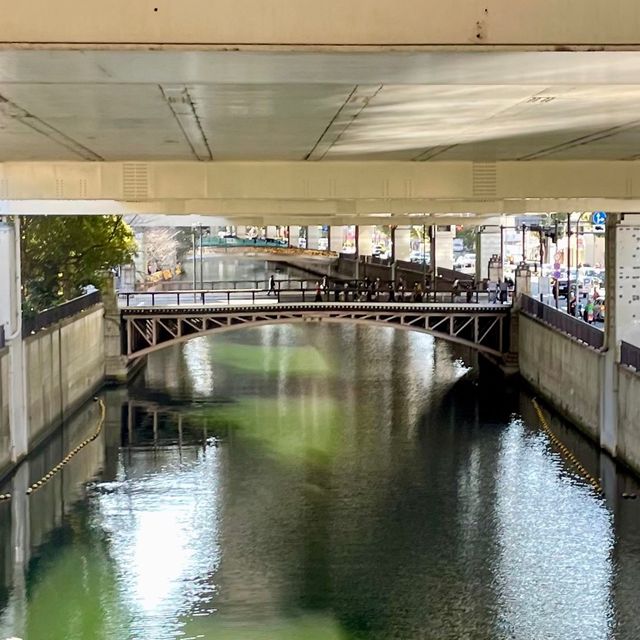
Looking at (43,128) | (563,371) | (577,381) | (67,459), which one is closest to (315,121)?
(43,128)

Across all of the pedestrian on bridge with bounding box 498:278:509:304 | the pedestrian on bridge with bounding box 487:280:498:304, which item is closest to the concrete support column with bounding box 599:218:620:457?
the pedestrian on bridge with bounding box 498:278:509:304

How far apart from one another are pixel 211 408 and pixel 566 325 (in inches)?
546

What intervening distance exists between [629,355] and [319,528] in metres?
10.8

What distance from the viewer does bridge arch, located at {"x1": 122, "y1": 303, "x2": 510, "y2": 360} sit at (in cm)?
4800

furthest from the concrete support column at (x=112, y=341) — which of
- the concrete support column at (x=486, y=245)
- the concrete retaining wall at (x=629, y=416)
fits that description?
the concrete support column at (x=486, y=245)

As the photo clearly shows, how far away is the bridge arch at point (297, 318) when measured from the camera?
48000 mm

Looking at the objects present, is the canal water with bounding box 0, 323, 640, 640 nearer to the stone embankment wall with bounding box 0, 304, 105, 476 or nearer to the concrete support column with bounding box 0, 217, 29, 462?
the stone embankment wall with bounding box 0, 304, 105, 476

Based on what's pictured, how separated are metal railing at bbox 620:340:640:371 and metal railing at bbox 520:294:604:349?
204 cm

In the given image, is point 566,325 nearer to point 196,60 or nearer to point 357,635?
point 357,635

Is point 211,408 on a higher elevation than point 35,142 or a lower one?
lower

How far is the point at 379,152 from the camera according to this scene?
778 inches

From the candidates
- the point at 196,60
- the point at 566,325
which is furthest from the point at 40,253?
the point at 196,60

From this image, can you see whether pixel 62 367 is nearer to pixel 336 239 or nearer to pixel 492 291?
pixel 492 291

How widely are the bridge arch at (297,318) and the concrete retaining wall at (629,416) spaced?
56.7ft
